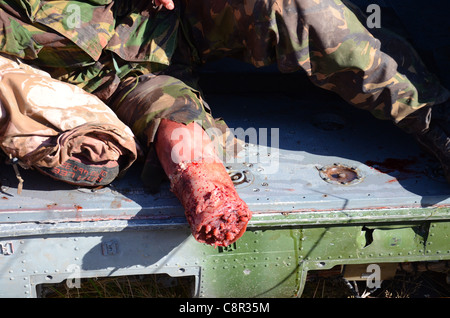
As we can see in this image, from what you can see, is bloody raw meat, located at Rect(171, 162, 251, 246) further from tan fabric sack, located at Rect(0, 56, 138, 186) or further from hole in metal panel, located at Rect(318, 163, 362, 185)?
hole in metal panel, located at Rect(318, 163, 362, 185)

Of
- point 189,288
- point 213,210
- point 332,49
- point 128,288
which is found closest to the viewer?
point 213,210

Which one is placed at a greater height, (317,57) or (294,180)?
(317,57)

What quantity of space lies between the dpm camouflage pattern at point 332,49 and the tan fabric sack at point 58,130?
634 mm

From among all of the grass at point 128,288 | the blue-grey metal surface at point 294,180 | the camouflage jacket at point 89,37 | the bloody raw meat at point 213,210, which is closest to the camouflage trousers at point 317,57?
the camouflage jacket at point 89,37

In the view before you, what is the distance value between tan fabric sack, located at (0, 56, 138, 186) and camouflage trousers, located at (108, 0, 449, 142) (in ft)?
0.56

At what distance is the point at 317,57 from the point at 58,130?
104cm

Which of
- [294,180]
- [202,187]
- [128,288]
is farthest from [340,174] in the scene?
[128,288]

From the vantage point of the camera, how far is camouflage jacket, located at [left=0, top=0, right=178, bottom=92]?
225 centimetres

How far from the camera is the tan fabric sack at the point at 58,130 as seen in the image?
207 centimetres

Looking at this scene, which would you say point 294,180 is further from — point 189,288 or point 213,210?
point 189,288

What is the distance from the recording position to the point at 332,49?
2.31 meters

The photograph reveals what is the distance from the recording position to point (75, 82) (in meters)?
2.46

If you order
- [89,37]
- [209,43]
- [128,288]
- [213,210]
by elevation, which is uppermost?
[89,37]

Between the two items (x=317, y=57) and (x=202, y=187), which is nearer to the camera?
(x=202, y=187)
